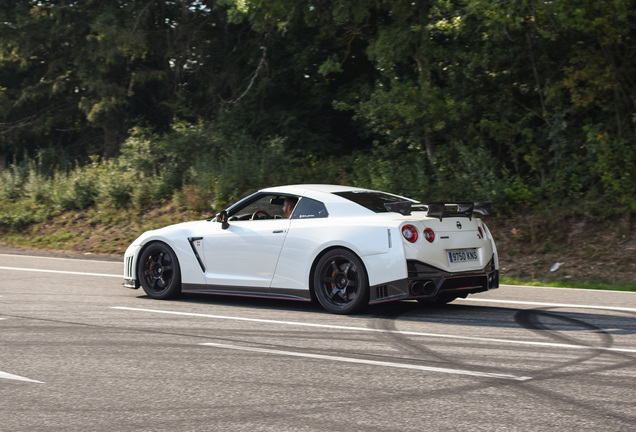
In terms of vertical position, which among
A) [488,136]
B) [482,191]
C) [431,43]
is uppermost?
[431,43]

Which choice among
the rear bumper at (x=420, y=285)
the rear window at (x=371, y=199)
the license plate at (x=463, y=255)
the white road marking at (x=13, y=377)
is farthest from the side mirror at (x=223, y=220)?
the white road marking at (x=13, y=377)

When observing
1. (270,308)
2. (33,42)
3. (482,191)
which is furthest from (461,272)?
(33,42)

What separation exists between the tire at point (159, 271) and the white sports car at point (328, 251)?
13 mm

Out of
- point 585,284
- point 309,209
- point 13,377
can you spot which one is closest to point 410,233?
point 309,209

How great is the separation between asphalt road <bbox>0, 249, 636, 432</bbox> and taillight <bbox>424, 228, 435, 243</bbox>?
2.74 ft

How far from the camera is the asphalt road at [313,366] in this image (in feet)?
14.6

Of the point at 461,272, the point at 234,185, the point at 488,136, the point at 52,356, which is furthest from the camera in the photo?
the point at 234,185

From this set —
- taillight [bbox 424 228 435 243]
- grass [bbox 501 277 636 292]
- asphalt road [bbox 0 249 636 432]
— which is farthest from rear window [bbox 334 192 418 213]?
grass [bbox 501 277 636 292]

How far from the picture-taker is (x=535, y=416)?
4.39 m

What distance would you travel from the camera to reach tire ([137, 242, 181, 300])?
954cm

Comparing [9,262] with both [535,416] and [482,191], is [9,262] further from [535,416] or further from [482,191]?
[535,416]

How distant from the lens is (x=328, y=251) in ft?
27.0

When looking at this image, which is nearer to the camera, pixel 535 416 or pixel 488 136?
pixel 535 416

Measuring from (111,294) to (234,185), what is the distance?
9.20m
